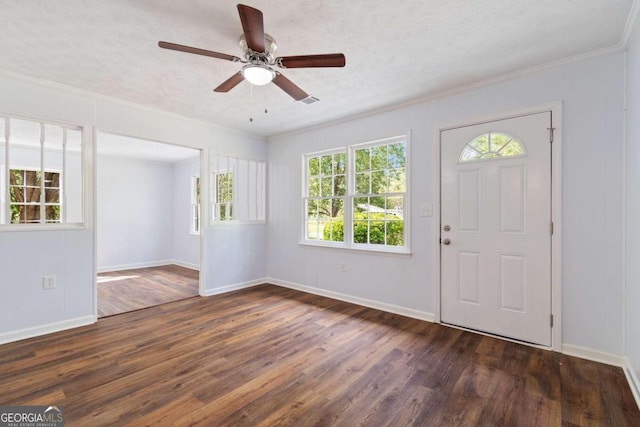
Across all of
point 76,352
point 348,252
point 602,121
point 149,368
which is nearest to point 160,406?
point 149,368

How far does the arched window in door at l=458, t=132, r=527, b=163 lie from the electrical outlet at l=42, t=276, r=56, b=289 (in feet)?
14.5

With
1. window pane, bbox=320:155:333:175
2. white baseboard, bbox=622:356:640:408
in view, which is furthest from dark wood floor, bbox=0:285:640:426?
window pane, bbox=320:155:333:175

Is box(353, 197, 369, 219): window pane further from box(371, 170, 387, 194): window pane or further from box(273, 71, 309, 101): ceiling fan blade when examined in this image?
box(273, 71, 309, 101): ceiling fan blade

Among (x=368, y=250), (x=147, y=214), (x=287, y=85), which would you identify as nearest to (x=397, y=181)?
(x=368, y=250)

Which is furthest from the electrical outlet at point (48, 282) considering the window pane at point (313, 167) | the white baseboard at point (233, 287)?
the window pane at point (313, 167)

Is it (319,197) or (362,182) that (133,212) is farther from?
(362,182)

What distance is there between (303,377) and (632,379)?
7.64 feet

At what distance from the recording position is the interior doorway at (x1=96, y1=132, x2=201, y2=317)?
5.78 m

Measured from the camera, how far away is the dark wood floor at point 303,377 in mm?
1812

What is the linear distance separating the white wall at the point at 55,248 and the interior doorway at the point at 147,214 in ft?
6.33

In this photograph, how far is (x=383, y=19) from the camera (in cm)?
205

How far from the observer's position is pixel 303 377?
222 cm

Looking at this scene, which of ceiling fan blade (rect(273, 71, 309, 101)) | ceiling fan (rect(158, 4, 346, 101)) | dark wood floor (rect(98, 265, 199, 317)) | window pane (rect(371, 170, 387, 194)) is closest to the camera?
ceiling fan (rect(158, 4, 346, 101))

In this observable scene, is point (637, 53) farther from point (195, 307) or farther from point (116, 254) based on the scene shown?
point (116, 254)
